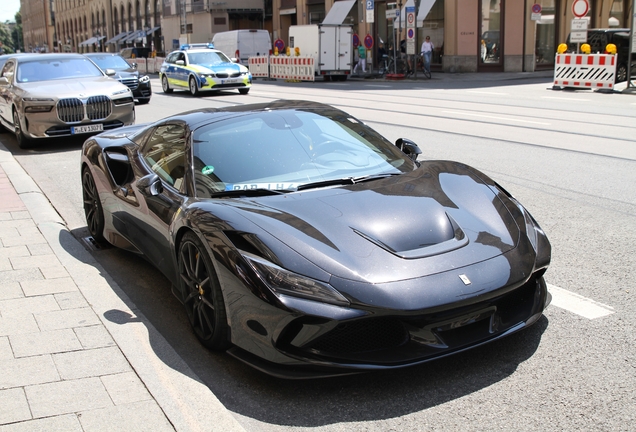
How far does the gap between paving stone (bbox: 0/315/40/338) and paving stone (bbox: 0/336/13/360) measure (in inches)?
3.3

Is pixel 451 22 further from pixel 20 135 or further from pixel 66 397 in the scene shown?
pixel 66 397

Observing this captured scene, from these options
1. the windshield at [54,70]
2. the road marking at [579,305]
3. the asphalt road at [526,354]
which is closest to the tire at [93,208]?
the asphalt road at [526,354]

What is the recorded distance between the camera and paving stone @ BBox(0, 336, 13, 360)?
371cm

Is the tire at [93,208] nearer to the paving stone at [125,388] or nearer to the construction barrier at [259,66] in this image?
the paving stone at [125,388]

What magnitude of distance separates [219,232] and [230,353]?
0.61 meters

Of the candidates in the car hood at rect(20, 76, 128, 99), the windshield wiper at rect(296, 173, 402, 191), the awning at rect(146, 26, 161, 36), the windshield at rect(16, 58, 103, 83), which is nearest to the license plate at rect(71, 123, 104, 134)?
the car hood at rect(20, 76, 128, 99)

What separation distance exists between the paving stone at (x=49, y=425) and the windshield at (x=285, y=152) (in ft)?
5.04

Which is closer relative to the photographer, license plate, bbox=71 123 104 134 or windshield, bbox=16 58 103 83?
license plate, bbox=71 123 104 134

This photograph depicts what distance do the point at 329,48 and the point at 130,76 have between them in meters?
13.5

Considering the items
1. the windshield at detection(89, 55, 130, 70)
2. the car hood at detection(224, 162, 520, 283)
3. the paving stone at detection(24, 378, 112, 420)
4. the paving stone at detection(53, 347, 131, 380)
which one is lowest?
the paving stone at detection(24, 378, 112, 420)

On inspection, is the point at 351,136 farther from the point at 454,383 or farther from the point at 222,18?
the point at 222,18

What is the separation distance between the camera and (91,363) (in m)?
3.58

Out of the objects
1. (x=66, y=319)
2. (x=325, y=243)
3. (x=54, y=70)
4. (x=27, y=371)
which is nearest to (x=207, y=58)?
(x=54, y=70)

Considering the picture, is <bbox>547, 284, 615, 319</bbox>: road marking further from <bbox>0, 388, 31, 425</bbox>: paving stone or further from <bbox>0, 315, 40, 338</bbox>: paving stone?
<bbox>0, 315, 40, 338</bbox>: paving stone
